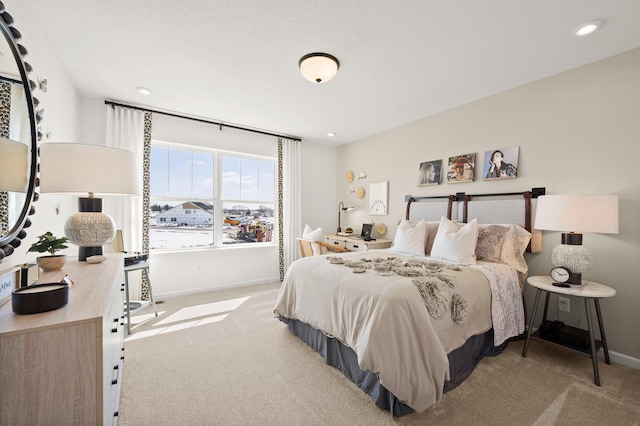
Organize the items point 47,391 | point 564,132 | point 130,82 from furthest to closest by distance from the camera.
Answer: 1. point 130,82
2. point 564,132
3. point 47,391

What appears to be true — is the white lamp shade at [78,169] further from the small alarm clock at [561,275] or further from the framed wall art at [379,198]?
the framed wall art at [379,198]

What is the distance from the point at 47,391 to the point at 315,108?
3451 millimetres

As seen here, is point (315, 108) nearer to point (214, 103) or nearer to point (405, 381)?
point (214, 103)

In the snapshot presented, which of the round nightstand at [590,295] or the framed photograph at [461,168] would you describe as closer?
the round nightstand at [590,295]

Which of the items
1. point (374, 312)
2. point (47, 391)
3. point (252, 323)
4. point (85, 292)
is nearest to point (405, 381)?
point (374, 312)

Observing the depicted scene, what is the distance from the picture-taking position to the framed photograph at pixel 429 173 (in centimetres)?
366

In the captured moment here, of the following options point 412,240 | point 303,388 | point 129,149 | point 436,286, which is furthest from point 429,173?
point 129,149

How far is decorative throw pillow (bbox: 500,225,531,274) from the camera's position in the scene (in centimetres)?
260

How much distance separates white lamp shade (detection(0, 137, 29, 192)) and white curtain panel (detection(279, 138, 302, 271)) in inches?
139

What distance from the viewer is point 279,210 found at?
4.79m

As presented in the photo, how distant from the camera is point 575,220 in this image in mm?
2057

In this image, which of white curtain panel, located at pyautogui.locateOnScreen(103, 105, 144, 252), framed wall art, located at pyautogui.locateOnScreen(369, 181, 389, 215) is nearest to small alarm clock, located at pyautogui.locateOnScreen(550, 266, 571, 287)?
framed wall art, located at pyautogui.locateOnScreen(369, 181, 389, 215)

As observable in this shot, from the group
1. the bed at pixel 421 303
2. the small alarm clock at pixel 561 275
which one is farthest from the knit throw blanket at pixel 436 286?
the small alarm clock at pixel 561 275

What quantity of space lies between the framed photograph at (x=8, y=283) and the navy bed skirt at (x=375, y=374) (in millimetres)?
1846
